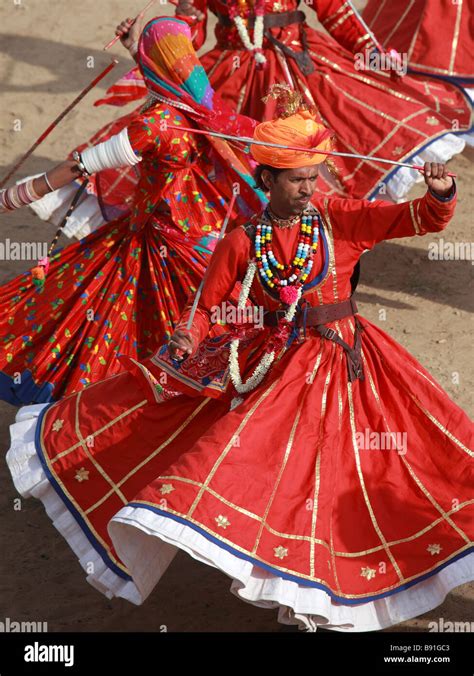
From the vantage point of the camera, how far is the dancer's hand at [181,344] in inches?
175

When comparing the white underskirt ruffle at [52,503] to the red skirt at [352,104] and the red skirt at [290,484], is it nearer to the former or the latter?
the red skirt at [290,484]

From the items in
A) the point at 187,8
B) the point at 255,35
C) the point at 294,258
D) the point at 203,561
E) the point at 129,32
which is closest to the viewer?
the point at 203,561

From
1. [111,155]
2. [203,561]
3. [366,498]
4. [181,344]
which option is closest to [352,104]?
[111,155]

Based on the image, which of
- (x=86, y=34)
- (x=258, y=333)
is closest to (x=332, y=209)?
(x=258, y=333)

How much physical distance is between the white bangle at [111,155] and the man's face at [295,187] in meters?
1.28

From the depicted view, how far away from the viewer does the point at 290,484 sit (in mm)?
4281

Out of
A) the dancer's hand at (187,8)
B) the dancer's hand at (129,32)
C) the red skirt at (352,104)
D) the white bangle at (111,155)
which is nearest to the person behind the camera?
the white bangle at (111,155)

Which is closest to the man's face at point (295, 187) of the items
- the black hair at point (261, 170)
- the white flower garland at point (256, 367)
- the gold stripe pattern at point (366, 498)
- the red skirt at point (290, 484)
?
the black hair at point (261, 170)

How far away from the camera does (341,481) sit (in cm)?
441

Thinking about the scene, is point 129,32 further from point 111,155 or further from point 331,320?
point 331,320

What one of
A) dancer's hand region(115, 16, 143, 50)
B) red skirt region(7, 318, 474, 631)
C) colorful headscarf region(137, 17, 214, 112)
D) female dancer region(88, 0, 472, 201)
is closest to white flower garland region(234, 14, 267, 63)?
female dancer region(88, 0, 472, 201)

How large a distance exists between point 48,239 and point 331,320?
12.6 feet

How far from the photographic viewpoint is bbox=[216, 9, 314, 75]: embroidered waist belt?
6777mm

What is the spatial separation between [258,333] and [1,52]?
251 inches
